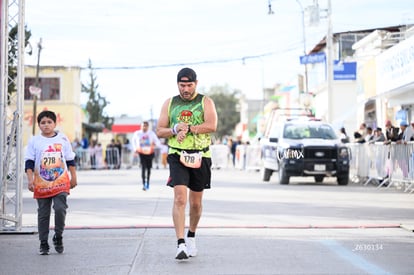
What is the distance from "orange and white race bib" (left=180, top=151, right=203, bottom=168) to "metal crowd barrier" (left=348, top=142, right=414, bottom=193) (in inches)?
462

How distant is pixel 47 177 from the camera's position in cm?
857

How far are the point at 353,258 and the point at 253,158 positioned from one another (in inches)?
1143

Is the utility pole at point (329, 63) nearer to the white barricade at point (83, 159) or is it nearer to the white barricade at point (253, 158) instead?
the white barricade at point (253, 158)

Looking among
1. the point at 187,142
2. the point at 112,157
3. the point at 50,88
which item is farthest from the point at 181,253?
the point at 50,88

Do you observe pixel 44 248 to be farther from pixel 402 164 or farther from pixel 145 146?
pixel 402 164

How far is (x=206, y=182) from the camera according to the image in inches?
320

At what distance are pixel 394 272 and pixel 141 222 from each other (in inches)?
210

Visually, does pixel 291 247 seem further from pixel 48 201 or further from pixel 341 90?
pixel 341 90

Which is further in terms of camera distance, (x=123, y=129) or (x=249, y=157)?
(x=123, y=129)

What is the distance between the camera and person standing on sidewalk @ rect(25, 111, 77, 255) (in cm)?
856

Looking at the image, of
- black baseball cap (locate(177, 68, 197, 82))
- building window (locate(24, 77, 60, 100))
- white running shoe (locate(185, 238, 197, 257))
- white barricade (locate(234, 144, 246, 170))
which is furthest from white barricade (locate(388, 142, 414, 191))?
building window (locate(24, 77, 60, 100))

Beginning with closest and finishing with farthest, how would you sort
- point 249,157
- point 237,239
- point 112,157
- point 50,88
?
point 237,239 → point 249,157 → point 112,157 → point 50,88

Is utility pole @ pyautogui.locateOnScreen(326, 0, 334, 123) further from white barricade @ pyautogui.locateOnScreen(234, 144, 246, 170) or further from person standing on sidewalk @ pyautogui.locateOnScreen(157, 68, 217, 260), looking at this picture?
person standing on sidewalk @ pyautogui.locateOnScreen(157, 68, 217, 260)

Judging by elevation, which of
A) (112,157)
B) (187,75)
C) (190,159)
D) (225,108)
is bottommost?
(112,157)
